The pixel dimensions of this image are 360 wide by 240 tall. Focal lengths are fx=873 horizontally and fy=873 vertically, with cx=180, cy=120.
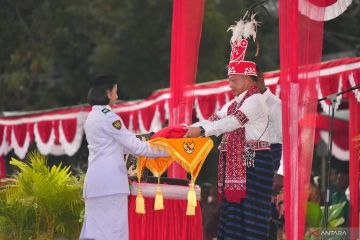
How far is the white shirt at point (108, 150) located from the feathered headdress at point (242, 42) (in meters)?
0.86

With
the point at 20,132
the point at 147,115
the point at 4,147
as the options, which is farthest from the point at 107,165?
the point at 4,147

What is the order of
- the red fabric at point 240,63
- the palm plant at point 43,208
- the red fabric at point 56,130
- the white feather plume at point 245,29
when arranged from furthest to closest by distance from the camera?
the red fabric at point 56,130 → the palm plant at point 43,208 → the white feather plume at point 245,29 → the red fabric at point 240,63

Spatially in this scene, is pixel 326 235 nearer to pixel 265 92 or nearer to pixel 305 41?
pixel 265 92

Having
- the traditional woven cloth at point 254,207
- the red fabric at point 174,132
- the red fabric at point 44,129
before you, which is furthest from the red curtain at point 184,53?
the red fabric at point 44,129

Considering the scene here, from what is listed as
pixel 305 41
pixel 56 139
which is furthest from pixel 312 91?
pixel 56 139

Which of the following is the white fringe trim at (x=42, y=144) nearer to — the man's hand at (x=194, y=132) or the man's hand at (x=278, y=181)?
the man's hand at (x=278, y=181)

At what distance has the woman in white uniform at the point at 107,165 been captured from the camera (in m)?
6.30

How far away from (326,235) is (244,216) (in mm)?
1049

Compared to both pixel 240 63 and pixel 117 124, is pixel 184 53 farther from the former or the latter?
pixel 117 124

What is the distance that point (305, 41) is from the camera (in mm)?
6051

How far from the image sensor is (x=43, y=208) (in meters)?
7.80

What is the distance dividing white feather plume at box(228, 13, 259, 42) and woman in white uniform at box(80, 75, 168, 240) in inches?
41.3

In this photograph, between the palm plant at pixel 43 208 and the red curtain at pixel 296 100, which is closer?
the red curtain at pixel 296 100

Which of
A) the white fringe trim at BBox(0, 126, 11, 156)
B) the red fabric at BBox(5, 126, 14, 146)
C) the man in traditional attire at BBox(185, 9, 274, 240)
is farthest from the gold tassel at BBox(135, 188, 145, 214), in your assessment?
the white fringe trim at BBox(0, 126, 11, 156)
